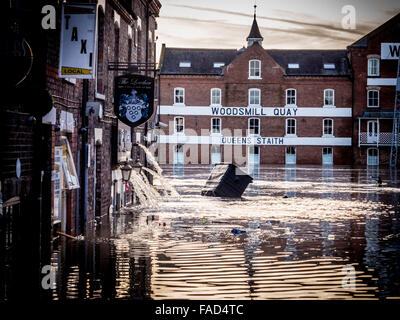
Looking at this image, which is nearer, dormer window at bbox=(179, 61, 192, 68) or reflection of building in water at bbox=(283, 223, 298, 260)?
reflection of building in water at bbox=(283, 223, 298, 260)

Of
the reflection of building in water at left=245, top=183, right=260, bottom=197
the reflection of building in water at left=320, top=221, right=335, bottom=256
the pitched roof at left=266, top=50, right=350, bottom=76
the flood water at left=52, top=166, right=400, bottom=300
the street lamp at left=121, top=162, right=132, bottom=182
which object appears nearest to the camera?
the flood water at left=52, top=166, right=400, bottom=300

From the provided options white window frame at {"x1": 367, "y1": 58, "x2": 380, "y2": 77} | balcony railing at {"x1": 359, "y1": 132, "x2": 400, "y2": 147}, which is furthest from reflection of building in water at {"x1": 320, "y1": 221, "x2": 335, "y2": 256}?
white window frame at {"x1": 367, "y1": 58, "x2": 380, "y2": 77}

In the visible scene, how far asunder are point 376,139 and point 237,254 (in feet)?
152

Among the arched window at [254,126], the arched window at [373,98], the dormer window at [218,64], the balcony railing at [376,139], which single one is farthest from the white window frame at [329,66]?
the dormer window at [218,64]

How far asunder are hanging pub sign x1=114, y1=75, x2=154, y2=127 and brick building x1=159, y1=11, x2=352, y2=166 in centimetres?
3833

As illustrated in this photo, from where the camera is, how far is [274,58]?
58.4m

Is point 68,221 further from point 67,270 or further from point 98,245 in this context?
point 67,270

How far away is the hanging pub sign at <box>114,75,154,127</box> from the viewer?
1734 cm

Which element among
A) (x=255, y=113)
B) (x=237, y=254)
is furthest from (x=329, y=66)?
(x=237, y=254)

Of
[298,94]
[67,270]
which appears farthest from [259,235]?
[298,94]

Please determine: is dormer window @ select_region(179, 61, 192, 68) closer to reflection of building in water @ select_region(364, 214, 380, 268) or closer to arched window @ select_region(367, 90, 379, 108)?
arched window @ select_region(367, 90, 379, 108)

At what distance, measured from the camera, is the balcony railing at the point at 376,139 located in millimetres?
54625

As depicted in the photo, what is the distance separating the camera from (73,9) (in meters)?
11.4

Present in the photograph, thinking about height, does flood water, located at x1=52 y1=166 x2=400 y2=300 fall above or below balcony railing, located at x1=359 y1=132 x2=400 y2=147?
below
